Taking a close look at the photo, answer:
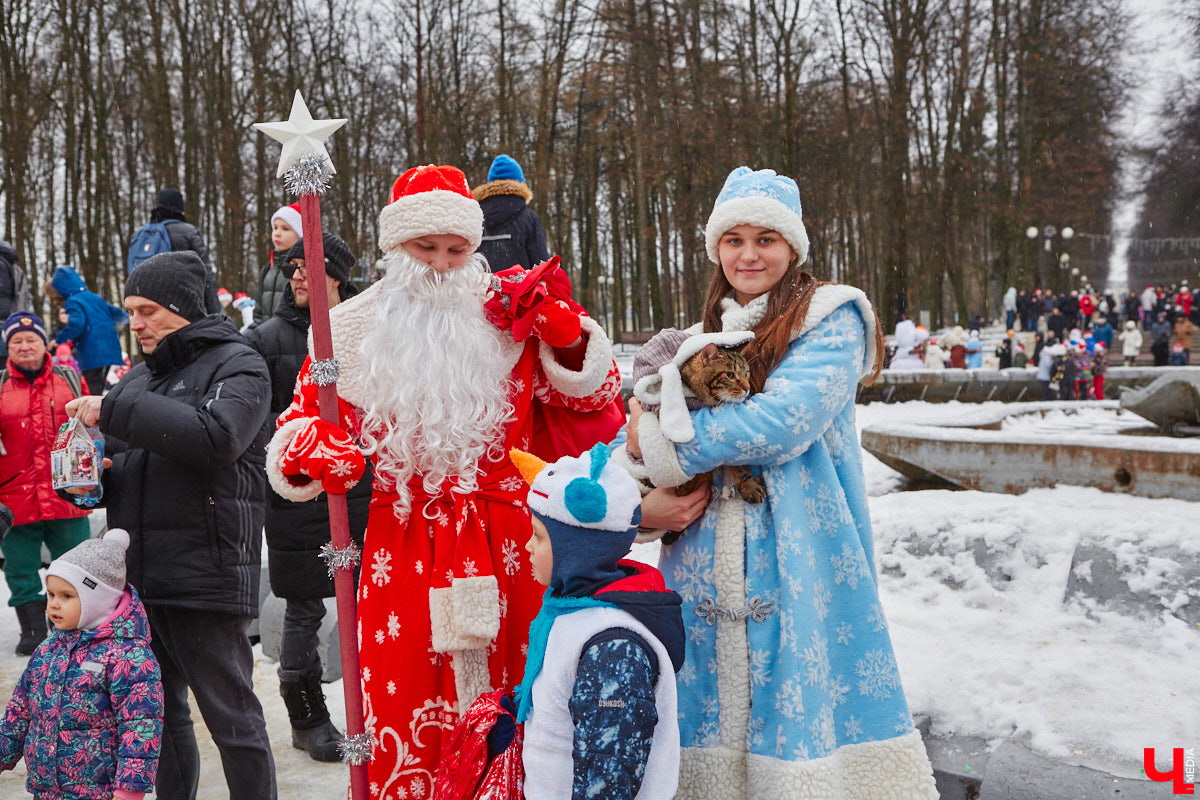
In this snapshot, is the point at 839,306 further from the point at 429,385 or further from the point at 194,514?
the point at 194,514

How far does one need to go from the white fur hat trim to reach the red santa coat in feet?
0.78

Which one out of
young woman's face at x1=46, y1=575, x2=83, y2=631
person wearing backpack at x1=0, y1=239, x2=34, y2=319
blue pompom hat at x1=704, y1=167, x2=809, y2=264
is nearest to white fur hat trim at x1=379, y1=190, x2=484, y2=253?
blue pompom hat at x1=704, y1=167, x2=809, y2=264

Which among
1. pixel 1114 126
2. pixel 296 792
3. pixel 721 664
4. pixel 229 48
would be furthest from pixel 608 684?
pixel 1114 126

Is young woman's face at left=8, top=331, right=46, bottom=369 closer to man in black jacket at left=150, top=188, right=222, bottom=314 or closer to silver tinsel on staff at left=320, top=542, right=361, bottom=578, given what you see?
man in black jacket at left=150, top=188, right=222, bottom=314

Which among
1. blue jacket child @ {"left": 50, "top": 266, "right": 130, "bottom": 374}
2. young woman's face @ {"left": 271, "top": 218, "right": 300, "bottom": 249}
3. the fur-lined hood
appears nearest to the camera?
young woman's face @ {"left": 271, "top": 218, "right": 300, "bottom": 249}

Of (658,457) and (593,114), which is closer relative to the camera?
(658,457)

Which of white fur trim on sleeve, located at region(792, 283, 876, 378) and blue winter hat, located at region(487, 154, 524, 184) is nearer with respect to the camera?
white fur trim on sleeve, located at region(792, 283, 876, 378)

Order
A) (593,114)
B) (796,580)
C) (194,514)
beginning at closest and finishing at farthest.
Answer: (796,580) → (194,514) → (593,114)

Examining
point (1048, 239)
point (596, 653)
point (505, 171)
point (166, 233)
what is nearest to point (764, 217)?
point (596, 653)

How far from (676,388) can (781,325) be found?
0.30m

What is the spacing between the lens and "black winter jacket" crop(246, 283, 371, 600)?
379 centimetres

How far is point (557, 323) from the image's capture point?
8.30 ft

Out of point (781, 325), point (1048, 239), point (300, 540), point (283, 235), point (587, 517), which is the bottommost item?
point (300, 540)

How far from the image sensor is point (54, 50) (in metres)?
20.3
